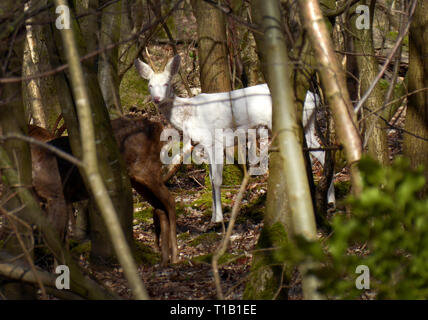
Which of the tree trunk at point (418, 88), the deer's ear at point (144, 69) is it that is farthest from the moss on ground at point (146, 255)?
the tree trunk at point (418, 88)

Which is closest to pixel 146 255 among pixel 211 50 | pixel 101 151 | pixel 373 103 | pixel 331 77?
pixel 101 151

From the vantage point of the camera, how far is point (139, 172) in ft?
21.9

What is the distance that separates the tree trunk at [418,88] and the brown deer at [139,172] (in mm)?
2807

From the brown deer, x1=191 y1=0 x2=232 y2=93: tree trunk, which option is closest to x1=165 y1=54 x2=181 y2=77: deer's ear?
x1=191 y1=0 x2=232 y2=93: tree trunk

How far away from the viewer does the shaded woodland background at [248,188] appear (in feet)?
7.84

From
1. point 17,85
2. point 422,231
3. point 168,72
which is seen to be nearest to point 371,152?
point 168,72

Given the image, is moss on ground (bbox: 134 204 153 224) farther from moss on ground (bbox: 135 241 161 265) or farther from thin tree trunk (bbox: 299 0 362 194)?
thin tree trunk (bbox: 299 0 362 194)

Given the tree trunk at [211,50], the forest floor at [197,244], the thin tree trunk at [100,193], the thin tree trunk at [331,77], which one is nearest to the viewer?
the thin tree trunk at [100,193]

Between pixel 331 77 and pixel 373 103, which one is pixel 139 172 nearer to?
pixel 373 103

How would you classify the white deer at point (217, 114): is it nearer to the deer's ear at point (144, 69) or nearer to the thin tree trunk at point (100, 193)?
the deer's ear at point (144, 69)

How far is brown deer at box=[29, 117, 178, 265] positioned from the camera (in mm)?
6516

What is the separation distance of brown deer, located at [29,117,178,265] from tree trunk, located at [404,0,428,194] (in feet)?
9.21

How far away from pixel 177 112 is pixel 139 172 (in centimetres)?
239
